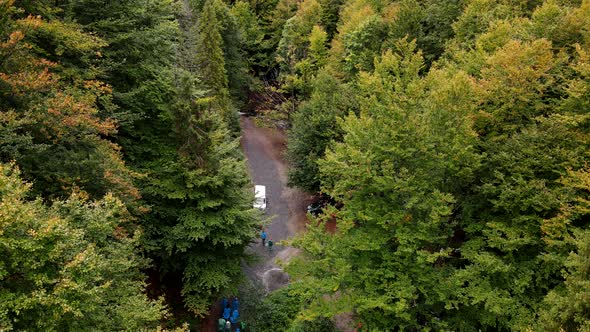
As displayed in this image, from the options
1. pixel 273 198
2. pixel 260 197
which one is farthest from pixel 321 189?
pixel 273 198

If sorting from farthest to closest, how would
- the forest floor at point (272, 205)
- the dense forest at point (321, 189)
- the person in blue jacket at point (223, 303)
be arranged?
the forest floor at point (272, 205)
the person in blue jacket at point (223, 303)
the dense forest at point (321, 189)

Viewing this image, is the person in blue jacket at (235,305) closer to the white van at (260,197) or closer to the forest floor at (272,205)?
the forest floor at (272,205)

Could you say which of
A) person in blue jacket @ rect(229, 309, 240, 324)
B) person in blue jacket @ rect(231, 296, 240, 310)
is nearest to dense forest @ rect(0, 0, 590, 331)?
person in blue jacket @ rect(229, 309, 240, 324)

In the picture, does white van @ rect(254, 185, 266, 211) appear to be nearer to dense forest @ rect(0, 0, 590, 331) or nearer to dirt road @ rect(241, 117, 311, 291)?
dirt road @ rect(241, 117, 311, 291)

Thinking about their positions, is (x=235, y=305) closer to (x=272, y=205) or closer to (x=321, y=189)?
(x=321, y=189)

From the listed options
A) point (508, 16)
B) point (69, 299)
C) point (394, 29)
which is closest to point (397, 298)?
point (69, 299)

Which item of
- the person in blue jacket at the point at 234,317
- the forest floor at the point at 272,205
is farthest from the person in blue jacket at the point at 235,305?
the forest floor at the point at 272,205

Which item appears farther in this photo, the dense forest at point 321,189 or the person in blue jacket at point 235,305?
the person in blue jacket at point 235,305
